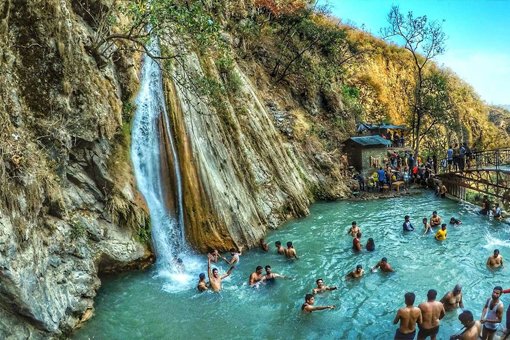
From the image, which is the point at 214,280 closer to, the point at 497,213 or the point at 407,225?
the point at 407,225

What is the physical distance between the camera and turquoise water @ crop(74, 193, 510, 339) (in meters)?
11.3

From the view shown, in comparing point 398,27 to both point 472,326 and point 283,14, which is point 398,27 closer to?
point 283,14

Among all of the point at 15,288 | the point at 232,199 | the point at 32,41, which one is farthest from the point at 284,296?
the point at 32,41

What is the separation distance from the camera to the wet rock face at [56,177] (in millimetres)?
9305

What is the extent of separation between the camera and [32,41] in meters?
11.8

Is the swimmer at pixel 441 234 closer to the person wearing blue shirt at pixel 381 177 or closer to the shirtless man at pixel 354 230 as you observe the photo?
the shirtless man at pixel 354 230

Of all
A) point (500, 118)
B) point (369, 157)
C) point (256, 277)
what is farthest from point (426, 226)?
point (500, 118)

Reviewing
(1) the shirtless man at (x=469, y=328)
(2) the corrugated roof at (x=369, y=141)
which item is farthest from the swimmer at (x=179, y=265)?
(2) the corrugated roof at (x=369, y=141)

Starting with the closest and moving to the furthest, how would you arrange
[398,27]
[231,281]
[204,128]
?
[231,281], [204,128], [398,27]

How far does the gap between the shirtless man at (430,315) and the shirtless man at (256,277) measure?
5855 mm

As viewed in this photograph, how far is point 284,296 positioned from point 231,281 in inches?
86.7

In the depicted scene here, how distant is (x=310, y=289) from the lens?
45.2 ft

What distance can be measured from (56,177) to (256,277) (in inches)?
294

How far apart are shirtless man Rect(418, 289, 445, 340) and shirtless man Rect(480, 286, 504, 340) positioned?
0.97m
